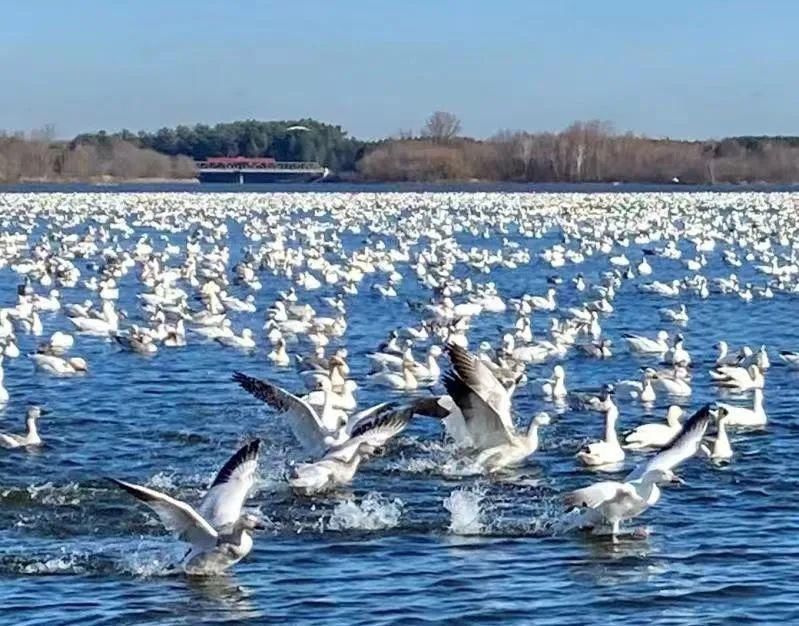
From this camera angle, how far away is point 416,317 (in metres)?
29.6

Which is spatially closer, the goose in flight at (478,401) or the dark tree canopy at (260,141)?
the goose in flight at (478,401)

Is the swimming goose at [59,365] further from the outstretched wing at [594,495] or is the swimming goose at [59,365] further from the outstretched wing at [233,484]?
the outstretched wing at [594,495]

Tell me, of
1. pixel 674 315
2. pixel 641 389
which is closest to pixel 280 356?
pixel 641 389

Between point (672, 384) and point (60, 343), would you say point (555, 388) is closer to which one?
point (672, 384)

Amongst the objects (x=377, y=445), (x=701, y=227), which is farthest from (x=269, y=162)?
(x=377, y=445)

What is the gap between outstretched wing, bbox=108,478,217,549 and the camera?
11583 millimetres

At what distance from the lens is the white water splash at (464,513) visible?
44.5ft

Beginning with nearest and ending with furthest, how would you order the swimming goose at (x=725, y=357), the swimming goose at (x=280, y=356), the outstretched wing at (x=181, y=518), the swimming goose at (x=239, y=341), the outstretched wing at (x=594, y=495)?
the outstretched wing at (x=181, y=518)
the outstretched wing at (x=594, y=495)
the swimming goose at (x=725, y=357)
the swimming goose at (x=280, y=356)
the swimming goose at (x=239, y=341)

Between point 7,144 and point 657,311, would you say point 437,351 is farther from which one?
point 7,144

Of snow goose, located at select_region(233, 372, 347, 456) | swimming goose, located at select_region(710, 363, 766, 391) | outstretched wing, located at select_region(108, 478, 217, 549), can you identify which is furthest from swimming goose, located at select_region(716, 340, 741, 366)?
outstretched wing, located at select_region(108, 478, 217, 549)

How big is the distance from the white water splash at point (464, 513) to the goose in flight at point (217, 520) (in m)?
1.76

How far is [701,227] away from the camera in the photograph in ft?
176

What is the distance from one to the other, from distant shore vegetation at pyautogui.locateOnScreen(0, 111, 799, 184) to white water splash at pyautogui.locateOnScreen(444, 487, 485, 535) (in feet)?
354

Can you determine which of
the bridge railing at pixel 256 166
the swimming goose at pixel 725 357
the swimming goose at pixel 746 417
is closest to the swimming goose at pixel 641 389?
the swimming goose at pixel 746 417
